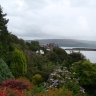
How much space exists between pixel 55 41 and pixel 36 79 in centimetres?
4672

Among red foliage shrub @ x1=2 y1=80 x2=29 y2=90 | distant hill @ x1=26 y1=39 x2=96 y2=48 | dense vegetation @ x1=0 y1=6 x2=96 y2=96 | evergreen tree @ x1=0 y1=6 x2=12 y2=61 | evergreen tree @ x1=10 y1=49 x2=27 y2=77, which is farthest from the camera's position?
distant hill @ x1=26 y1=39 x2=96 y2=48

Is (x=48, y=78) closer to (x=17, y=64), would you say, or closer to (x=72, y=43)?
(x=17, y=64)

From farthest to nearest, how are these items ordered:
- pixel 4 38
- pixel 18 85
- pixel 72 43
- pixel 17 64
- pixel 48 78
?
pixel 72 43, pixel 4 38, pixel 17 64, pixel 48 78, pixel 18 85

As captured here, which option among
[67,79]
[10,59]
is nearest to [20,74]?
[10,59]

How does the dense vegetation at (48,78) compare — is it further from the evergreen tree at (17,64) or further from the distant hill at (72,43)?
the distant hill at (72,43)

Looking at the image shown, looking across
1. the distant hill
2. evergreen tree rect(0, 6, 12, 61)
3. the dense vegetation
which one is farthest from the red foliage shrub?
the distant hill

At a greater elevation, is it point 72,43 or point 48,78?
point 72,43

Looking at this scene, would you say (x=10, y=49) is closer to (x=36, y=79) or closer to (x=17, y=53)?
(x=17, y=53)

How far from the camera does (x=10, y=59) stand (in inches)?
724

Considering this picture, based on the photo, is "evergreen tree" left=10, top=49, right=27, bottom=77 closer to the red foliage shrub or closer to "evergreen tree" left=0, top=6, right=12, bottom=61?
"evergreen tree" left=0, top=6, right=12, bottom=61

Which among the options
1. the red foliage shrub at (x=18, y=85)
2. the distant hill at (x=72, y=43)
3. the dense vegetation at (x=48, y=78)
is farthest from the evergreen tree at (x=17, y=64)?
the distant hill at (x=72, y=43)

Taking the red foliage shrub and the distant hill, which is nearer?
the red foliage shrub

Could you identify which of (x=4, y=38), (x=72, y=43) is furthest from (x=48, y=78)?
(x=72, y=43)

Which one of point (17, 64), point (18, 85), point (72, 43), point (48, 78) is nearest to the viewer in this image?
point (18, 85)
